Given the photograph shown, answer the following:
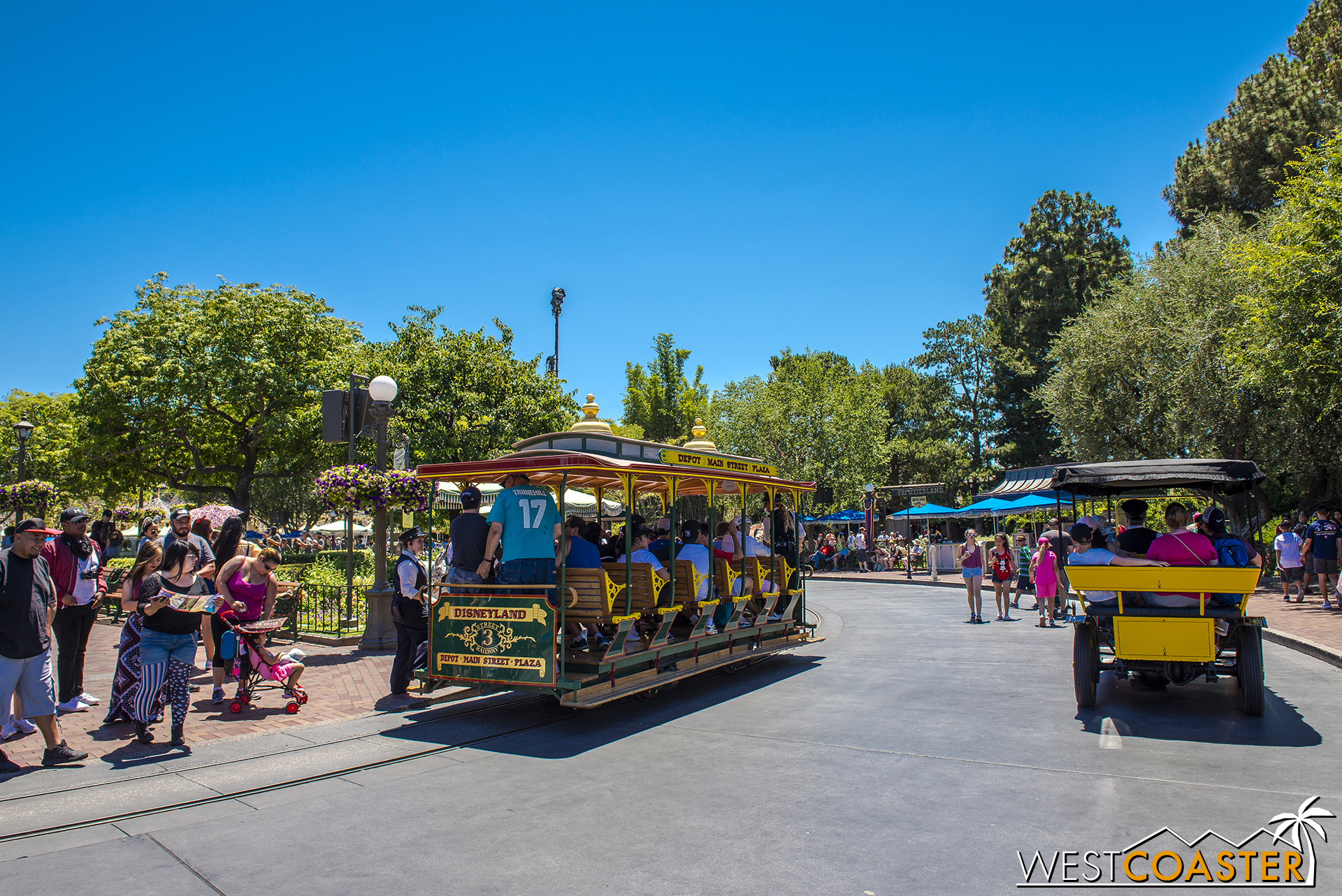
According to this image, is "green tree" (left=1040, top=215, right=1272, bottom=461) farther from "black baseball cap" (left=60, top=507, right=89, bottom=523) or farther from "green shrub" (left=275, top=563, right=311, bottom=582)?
"black baseball cap" (left=60, top=507, right=89, bottom=523)

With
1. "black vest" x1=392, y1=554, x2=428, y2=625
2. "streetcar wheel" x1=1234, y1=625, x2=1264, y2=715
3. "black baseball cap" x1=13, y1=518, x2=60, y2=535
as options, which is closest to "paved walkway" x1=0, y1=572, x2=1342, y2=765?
"black vest" x1=392, y1=554, x2=428, y2=625

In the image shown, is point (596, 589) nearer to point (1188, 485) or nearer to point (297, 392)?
point (1188, 485)

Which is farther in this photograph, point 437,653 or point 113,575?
point 113,575

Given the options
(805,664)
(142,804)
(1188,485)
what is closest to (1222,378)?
(1188,485)

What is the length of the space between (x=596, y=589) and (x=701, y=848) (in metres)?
3.74

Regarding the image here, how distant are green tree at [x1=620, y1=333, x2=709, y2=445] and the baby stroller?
137 feet

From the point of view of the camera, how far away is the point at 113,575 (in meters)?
17.6

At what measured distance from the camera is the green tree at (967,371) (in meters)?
54.0

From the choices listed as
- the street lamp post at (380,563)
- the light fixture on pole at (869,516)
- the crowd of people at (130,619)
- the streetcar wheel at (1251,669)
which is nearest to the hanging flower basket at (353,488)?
the street lamp post at (380,563)

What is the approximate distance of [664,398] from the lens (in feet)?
166

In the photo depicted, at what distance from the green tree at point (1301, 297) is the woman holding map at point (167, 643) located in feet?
56.9

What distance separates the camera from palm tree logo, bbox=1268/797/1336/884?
175 inches

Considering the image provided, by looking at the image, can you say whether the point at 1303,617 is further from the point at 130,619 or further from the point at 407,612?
the point at 130,619

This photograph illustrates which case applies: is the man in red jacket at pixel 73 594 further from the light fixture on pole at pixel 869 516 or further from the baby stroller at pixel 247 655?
the light fixture on pole at pixel 869 516
